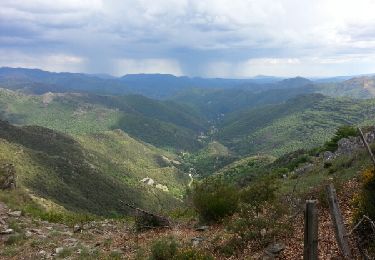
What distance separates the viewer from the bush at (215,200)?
18719 mm

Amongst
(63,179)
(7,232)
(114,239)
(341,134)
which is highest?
→ (341,134)

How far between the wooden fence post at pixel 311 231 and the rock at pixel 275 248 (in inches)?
199

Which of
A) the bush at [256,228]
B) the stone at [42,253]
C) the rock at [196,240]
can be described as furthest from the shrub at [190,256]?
the stone at [42,253]

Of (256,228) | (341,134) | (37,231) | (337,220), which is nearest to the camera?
(337,220)

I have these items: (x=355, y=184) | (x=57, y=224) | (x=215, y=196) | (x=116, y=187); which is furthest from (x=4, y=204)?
(x=116, y=187)

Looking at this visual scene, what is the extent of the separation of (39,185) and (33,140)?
7725cm

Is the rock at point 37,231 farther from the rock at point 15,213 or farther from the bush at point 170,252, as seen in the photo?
the bush at point 170,252

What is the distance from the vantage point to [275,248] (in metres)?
11.9

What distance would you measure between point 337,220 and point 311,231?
246 centimetres

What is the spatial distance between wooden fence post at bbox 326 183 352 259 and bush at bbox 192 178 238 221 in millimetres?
9632

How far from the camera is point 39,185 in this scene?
103 metres

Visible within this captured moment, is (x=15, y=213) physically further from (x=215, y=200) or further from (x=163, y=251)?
(x=163, y=251)

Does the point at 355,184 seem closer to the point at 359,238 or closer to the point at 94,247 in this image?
the point at 359,238

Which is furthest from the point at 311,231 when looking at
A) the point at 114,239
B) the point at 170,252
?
the point at 114,239
